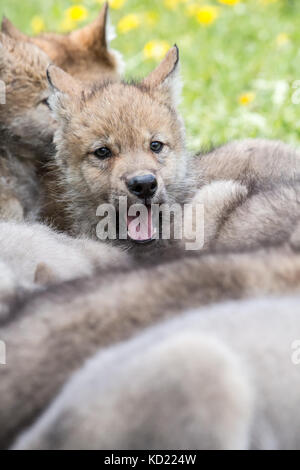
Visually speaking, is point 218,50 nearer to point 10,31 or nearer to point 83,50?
point 83,50

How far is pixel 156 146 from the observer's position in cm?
467

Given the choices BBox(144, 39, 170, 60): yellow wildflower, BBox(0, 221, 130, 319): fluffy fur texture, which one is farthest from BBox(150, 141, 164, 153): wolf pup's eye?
BBox(144, 39, 170, 60): yellow wildflower

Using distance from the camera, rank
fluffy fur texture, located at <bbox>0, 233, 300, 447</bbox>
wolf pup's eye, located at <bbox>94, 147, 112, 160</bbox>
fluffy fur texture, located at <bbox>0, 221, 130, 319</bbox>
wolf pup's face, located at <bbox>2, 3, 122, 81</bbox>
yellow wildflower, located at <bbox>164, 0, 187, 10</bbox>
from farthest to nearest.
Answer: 1. yellow wildflower, located at <bbox>164, 0, 187, 10</bbox>
2. wolf pup's face, located at <bbox>2, 3, 122, 81</bbox>
3. wolf pup's eye, located at <bbox>94, 147, 112, 160</bbox>
4. fluffy fur texture, located at <bbox>0, 221, 130, 319</bbox>
5. fluffy fur texture, located at <bbox>0, 233, 300, 447</bbox>

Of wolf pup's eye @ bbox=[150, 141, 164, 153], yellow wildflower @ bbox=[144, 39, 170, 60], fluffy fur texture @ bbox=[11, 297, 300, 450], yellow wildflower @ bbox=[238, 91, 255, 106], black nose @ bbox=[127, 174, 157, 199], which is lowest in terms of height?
fluffy fur texture @ bbox=[11, 297, 300, 450]

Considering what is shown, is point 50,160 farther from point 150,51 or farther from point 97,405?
point 97,405

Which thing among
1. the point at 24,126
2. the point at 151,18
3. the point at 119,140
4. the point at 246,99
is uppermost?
the point at 151,18

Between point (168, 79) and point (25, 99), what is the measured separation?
1038mm

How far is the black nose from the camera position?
4.26 metres

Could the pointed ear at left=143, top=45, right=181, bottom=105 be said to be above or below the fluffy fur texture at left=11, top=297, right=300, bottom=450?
above

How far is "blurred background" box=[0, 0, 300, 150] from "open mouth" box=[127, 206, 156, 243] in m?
1.26

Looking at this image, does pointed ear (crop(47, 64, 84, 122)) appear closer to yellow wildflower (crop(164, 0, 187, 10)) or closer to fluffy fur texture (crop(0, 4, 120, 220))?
fluffy fur texture (crop(0, 4, 120, 220))

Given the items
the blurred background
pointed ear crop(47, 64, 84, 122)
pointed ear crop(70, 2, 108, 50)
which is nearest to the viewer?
pointed ear crop(47, 64, 84, 122)

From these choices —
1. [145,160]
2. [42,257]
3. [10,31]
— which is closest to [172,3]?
[10,31]

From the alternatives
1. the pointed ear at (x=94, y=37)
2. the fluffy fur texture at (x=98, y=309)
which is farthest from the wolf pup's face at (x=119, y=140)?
the fluffy fur texture at (x=98, y=309)
